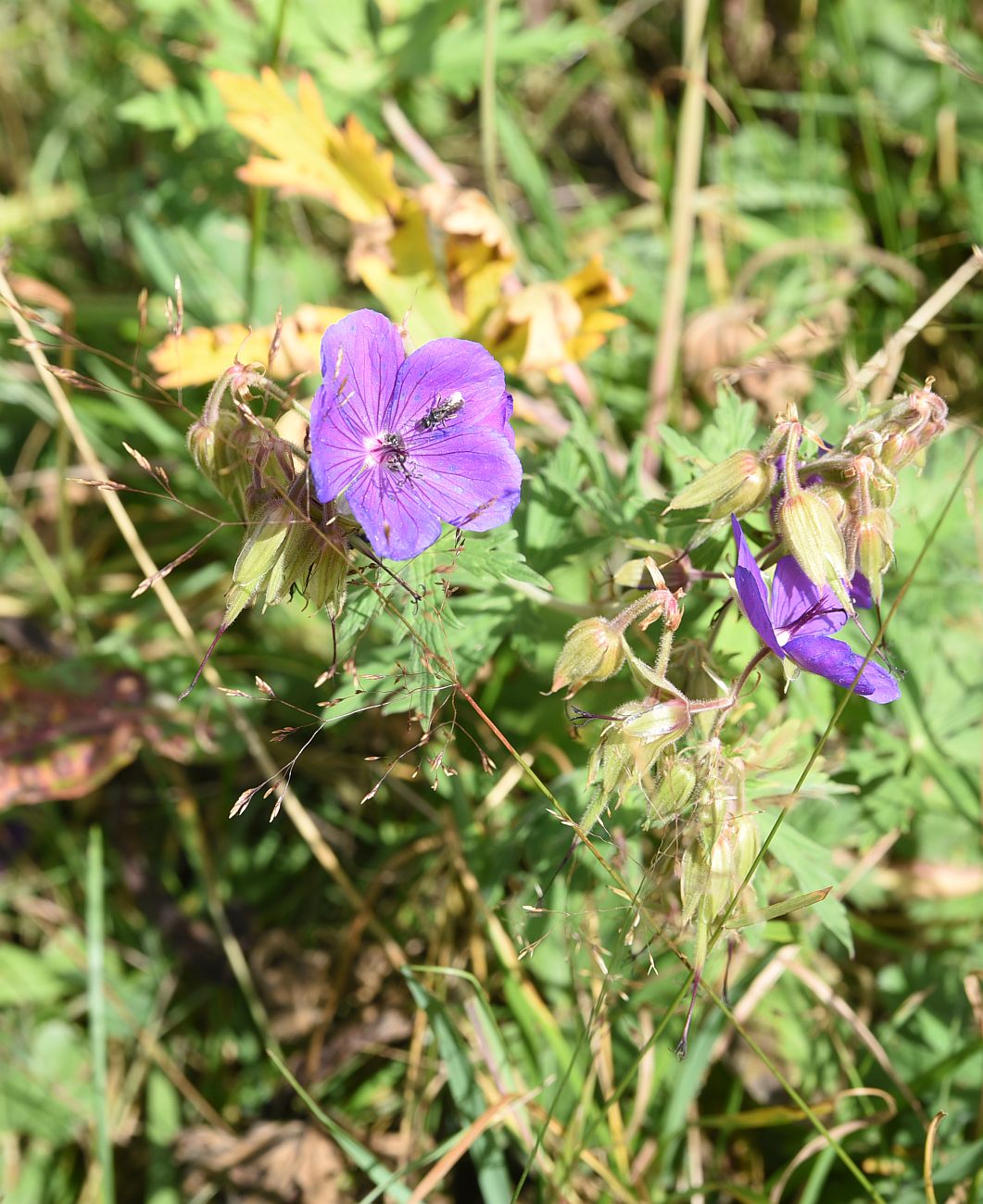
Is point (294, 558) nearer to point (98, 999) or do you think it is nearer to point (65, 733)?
point (65, 733)

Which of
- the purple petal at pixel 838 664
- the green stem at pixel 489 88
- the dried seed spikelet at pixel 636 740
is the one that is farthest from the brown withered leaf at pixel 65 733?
the purple petal at pixel 838 664

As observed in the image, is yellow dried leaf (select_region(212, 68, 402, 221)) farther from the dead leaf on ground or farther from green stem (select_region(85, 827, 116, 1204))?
green stem (select_region(85, 827, 116, 1204))

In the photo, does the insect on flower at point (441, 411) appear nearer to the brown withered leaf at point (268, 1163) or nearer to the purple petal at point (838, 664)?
the purple petal at point (838, 664)

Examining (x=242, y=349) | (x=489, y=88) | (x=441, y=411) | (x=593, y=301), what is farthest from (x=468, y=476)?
(x=489, y=88)

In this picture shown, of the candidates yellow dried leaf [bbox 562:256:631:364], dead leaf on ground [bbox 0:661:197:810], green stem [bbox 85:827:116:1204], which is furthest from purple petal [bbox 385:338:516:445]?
green stem [bbox 85:827:116:1204]

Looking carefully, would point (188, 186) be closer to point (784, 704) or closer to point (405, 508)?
point (405, 508)

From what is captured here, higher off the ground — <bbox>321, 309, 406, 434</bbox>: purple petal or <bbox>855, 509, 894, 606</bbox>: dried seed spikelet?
<bbox>321, 309, 406, 434</bbox>: purple petal

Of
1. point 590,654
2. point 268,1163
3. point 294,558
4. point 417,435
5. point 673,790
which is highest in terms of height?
point 417,435
